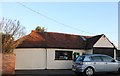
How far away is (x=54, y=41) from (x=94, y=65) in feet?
33.4

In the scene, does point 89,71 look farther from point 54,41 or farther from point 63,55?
point 54,41

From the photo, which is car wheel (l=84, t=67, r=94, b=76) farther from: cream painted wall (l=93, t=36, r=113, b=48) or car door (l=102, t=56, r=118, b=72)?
cream painted wall (l=93, t=36, r=113, b=48)

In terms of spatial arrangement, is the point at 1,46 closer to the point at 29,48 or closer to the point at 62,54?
the point at 29,48

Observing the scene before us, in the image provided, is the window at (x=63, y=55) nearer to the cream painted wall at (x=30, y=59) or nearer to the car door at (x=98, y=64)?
the cream painted wall at (x=30, y=59)

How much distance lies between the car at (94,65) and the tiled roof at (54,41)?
843 centimetres

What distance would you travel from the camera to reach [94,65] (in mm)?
20016

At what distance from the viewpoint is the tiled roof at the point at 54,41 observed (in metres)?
28.2

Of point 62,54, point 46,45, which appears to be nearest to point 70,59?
point 62,54

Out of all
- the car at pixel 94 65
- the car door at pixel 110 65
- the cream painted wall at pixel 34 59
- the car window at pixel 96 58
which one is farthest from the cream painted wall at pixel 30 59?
the car door at pixel 110 65

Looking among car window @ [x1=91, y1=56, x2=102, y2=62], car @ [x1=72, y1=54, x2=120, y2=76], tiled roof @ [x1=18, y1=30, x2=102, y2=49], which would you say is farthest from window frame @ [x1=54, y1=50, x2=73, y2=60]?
car window @ [x1=91, y1=56, x2=102, y2=62]

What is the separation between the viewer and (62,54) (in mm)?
28750

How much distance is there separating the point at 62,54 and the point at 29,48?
3.81 meters

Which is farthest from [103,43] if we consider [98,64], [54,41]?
[98,64]

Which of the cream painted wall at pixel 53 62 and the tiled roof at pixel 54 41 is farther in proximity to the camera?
the tiled roof at pixel 54 41
